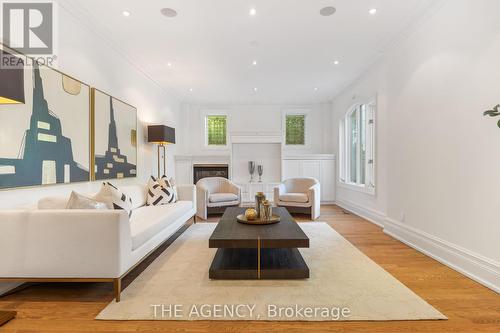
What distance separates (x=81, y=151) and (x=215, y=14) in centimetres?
230

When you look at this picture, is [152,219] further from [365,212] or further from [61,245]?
[365,212]

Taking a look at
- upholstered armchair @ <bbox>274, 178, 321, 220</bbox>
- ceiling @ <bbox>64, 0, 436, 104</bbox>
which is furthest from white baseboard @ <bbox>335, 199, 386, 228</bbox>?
ceiling @ <bbox>64, 0, 436, 104</bbox>

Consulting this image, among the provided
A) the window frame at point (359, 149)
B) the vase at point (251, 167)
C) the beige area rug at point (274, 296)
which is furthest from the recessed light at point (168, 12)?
the vase at point (251, 167)

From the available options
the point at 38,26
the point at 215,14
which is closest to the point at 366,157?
the point at 215,14

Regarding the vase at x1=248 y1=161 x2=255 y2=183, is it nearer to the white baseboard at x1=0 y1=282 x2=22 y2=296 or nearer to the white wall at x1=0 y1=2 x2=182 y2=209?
the white wall at x1=0 y1=2 x2=182 y2=209

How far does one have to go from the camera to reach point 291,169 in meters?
6.95

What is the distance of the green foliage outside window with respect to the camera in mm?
7445

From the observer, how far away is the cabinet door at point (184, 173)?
686 cm

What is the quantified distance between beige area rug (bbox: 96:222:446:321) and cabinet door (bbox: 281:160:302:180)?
406cm

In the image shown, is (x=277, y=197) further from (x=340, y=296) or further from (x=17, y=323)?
(x=17, y=323)

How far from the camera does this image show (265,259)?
274cm

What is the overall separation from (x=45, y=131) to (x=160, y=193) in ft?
5.86

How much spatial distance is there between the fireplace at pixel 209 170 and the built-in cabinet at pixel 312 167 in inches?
60.4

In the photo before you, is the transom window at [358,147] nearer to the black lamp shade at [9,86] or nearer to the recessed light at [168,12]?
the recessed light at [168,12]
